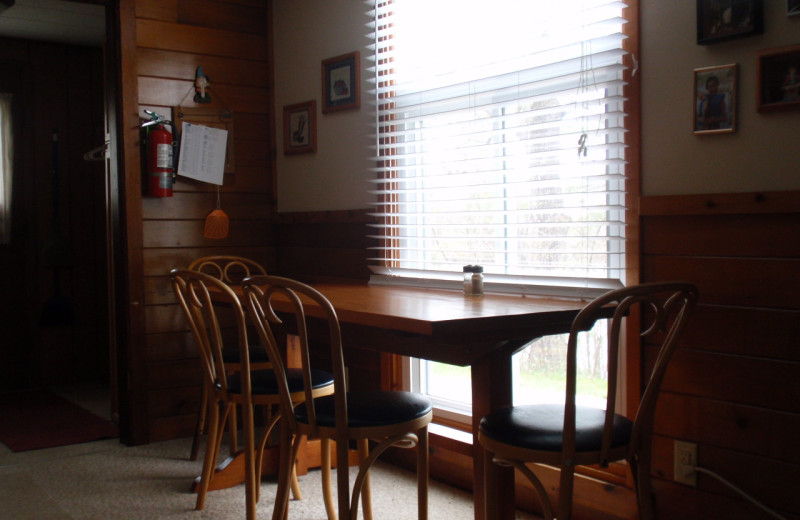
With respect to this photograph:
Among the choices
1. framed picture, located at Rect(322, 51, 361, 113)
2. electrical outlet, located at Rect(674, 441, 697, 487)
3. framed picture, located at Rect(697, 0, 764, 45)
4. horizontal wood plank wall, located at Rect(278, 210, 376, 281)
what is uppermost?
framed picture, located at Rect(322, 51, 361, 113)

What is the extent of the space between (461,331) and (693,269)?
2.41 feet

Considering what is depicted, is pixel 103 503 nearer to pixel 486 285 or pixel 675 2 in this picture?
pixel 486 285

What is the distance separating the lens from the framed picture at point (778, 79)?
1.88 meters

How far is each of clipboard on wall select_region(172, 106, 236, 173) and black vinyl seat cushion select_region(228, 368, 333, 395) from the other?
1467 millimetres

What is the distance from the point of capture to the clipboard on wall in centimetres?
354

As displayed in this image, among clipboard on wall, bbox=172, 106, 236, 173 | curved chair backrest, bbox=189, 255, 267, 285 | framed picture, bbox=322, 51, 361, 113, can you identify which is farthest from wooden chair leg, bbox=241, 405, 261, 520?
clipboard on wall, bbox=172, 106, 236, 173

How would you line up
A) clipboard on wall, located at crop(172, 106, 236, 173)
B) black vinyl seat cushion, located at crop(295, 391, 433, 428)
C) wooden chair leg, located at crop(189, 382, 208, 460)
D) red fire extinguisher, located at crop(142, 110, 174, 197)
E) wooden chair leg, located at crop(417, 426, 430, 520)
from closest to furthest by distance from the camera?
black vinyl seat cushion, located at crop(295, 391, 433, 428) < wooden chair leg, located at crop(417, 426, 430, 520) < wooden chair leg, located at crop(189, 382, 208, 460) < red fire extinguisher, located at crop(142, 110, 174, 197) < clipboard on wall, located at crop(172, 106, 236, 173)

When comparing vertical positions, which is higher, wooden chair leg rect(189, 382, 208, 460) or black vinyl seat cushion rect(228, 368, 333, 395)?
black vinyl seat cushion rect(228, 368, 333, 395)

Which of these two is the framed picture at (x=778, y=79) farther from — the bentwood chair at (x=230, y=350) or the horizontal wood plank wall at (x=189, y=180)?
the horizontal wood plank wall at (x=189, y=180)

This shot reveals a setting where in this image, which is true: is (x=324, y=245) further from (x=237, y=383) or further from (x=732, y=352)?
(x=732, y=352)

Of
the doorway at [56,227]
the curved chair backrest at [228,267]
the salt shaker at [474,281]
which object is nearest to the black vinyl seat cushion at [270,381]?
the salt shaker at [474,281]

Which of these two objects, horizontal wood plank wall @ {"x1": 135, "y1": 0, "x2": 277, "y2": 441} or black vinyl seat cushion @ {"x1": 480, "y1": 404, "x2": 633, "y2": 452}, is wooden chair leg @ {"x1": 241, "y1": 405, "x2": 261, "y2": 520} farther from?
horizontal wood plank wall @ {"x1": 135, "y1": 0, "x2": 277, "y2": 441}

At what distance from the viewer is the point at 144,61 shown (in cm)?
344

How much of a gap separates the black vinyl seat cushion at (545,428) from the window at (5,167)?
385 centimetres
